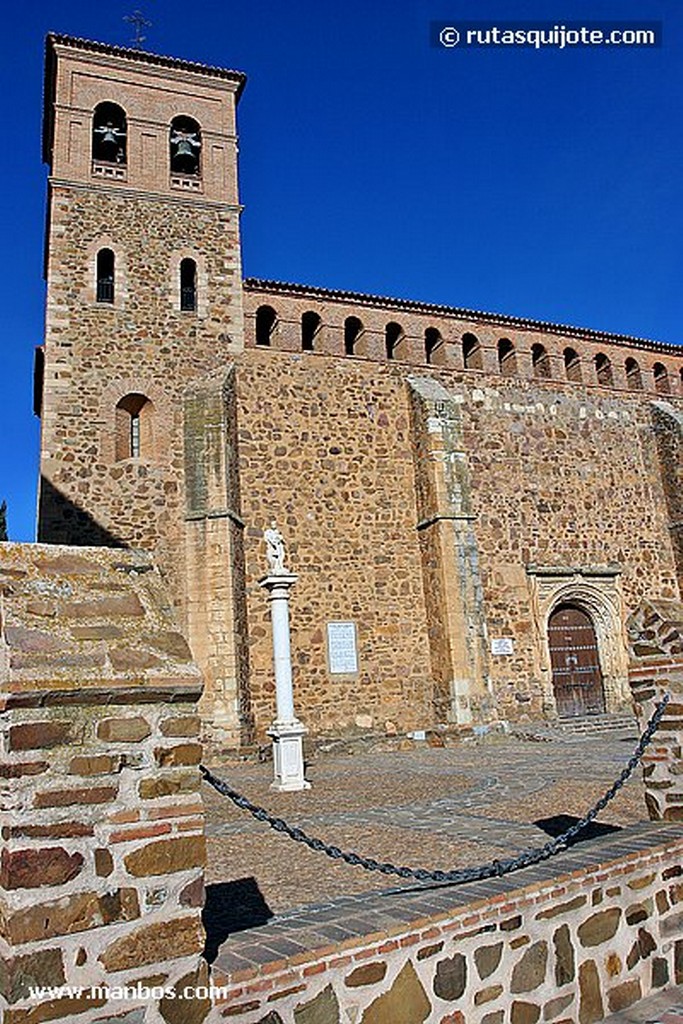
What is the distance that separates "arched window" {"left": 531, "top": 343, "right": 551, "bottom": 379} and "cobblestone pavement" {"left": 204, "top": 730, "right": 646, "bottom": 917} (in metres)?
10.2

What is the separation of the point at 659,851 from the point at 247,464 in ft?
41.3

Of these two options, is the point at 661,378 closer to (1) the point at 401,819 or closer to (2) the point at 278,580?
(2) the point at 278,580

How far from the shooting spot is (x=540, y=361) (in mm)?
19547

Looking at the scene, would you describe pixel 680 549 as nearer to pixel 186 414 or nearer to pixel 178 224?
pixel 186 414

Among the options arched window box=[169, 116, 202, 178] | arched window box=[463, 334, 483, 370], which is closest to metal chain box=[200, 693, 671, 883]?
arched window box=[463, 334, 483, 370]

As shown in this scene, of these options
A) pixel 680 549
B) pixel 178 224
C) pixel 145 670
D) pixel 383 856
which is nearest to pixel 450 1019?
pixel 145 670

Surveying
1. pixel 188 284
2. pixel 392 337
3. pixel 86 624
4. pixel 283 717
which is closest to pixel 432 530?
pixel 392 337

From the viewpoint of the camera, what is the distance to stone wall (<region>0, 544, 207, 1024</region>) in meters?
2.17

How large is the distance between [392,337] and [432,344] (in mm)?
1085

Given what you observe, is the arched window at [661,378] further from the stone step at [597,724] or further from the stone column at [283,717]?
the stone column at [283,717]

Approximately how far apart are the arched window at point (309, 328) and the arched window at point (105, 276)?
4.18 m

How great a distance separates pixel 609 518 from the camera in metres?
18.9

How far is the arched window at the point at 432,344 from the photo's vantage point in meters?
18.3

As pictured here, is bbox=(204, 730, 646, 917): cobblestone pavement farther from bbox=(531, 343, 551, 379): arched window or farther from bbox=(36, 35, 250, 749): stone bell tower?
bbox=(531, 343, 551, 379): arched window
